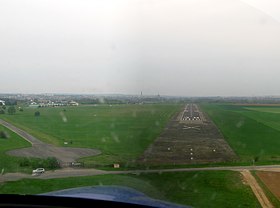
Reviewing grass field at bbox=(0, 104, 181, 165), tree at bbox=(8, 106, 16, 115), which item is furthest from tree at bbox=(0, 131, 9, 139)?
tree at bbox=(8, 106, 16, 115)

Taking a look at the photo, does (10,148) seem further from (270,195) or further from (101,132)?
(270,195)

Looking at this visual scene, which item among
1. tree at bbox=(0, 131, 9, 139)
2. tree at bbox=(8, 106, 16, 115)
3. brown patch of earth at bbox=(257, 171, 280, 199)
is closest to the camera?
brown patch of earth at bbox=(257, 171, 280, 199)

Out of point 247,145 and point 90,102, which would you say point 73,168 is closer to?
point 247,145

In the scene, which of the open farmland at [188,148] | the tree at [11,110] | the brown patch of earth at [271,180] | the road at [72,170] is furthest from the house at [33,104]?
the brown patch of earth at [271,180]

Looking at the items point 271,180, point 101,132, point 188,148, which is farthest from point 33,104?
point 271,180

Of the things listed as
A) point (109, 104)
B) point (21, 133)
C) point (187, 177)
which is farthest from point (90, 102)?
point (187, 177)

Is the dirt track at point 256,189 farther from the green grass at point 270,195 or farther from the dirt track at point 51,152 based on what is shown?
the dirt track at point 51,152

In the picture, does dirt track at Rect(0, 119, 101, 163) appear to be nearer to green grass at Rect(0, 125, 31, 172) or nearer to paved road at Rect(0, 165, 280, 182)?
green grass at Rect(0, 125, 31, 172)
